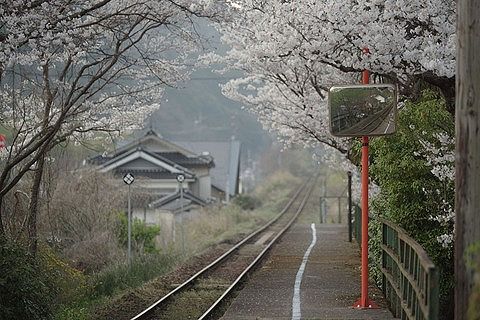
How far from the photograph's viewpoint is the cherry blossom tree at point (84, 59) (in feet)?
35.4

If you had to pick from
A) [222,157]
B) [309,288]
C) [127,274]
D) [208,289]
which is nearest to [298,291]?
[309,288]

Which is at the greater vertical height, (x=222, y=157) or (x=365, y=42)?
(x=222, y=157)

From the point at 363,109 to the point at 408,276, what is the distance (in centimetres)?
265

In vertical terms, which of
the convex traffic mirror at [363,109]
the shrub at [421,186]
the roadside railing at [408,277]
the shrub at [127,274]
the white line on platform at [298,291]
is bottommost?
the shrub at [127,274]

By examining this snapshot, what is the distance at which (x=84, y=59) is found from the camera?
15312 millimetres

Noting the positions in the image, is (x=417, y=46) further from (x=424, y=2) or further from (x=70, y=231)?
(x=70, y=231)

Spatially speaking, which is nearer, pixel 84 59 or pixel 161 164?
pixel 84 59

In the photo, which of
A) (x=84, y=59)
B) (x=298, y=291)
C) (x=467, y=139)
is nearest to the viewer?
(x=467, y=139)

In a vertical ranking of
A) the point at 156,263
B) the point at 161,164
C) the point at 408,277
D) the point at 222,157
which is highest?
the point at 222,157

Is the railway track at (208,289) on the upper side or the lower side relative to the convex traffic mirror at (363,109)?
lower

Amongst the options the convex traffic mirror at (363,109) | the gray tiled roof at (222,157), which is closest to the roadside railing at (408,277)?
the convex traffic mirror at (363,109)

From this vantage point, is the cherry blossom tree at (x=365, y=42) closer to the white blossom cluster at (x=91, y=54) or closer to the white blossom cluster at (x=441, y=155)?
the white blossom cluster at (x=441, y=155)

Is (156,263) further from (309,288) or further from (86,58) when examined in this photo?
(309,288)

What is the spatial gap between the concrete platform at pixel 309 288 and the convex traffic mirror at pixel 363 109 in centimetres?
235
